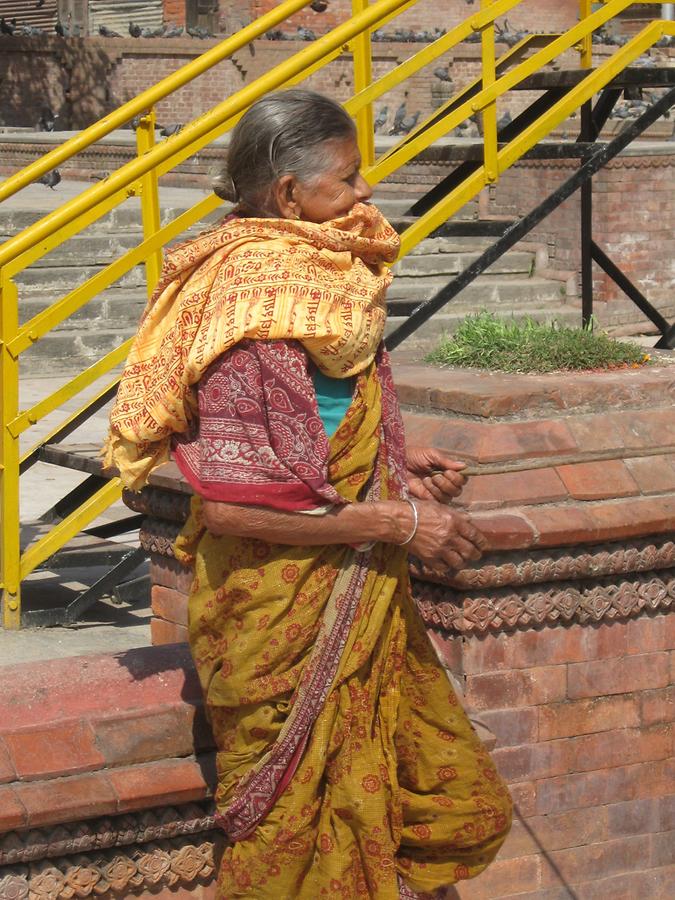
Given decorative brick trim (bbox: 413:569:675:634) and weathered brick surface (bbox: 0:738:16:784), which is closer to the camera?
weathered brick surface (bbox: 0:738:16:784)

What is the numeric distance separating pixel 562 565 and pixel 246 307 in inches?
47.0

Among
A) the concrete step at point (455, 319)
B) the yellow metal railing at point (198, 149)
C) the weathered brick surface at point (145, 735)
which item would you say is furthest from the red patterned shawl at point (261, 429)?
the concrete step at point (455, 319)

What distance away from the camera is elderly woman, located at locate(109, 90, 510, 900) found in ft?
8.39

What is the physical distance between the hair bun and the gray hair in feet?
0.21

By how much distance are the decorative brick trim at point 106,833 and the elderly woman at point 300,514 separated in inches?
12.5

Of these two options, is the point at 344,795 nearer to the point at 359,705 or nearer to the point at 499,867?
the point at 359,705

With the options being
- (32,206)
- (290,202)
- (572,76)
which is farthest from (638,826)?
(32,206)

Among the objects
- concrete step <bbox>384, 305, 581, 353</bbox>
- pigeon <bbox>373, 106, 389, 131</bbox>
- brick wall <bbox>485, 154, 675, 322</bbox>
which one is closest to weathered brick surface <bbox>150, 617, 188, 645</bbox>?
concrete step <bbox>384, 305, 581, 353</bbox>

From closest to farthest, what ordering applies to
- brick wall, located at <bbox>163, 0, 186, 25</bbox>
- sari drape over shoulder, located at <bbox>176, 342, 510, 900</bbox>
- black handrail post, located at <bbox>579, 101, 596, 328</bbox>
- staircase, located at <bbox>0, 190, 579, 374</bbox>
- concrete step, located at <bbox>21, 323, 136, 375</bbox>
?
sari drape over shoulder, located at <bbox>176, 342, 510, 900</bbox> < black handrail post, located at <bbox>579, 101, 596, 328</bbox> < concrete step, located at <bbox>21, 323, 136, 375</bbox> < staircase, located at <bbox>0, 190, 579, 374</bbox> < brick wall, located at <bbox>163, 0, 186, 25</bbox>

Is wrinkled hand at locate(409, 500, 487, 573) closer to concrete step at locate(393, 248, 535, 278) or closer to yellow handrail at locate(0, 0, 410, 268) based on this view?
yellow handrail at locate(0, 0, 410, 268)

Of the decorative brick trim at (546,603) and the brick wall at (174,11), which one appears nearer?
the decorative brick trim at (546,603)

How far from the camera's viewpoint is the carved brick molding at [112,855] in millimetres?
2912

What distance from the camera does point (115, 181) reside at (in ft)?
14.3

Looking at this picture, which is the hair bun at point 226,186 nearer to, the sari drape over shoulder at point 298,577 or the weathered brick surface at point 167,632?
the sari drape over shoulder at point 298,577
